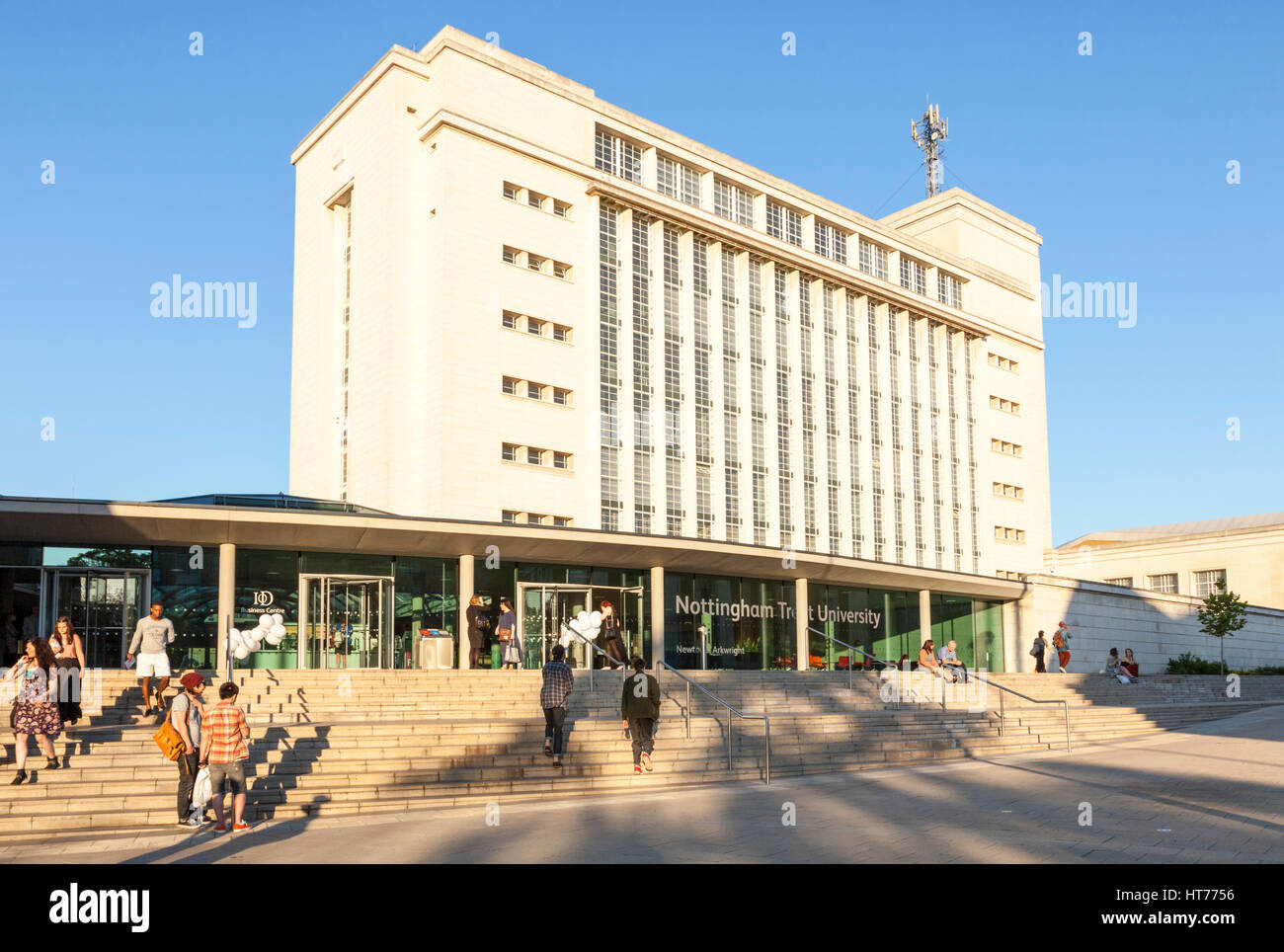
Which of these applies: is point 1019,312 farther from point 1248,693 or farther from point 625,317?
point 625,317

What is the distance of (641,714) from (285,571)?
13.6 meters

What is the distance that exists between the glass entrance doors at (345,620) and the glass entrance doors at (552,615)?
12.2ft

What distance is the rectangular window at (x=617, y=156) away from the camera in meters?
38.7

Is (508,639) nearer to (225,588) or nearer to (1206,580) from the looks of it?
(225,588)

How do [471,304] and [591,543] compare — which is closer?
[591,543]

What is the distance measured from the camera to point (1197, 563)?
2721 inches

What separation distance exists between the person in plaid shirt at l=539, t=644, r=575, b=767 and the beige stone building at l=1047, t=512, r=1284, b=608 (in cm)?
5175

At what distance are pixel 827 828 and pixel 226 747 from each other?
610 cm

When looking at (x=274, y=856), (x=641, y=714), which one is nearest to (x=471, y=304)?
(x=641, y=714)

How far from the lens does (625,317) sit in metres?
37.7

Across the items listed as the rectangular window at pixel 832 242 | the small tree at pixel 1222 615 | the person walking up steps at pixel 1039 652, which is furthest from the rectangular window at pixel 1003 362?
the person walking up steps at pixel 1039 652

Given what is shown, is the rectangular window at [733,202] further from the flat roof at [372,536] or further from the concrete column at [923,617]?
the concrete column at [923,617]

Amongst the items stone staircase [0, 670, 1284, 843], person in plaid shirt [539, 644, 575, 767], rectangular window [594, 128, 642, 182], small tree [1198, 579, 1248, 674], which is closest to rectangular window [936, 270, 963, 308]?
small tree [1198, 579, 1248, 674]

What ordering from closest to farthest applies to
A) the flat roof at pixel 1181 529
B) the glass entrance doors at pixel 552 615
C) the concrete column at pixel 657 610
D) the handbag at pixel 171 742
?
1. the handbag at pixel 171 742
2. the glass entrance doors at pixel 552 615
3. the concrete column at pixel 657 610
4. the flat roof at pixel 1181 529
